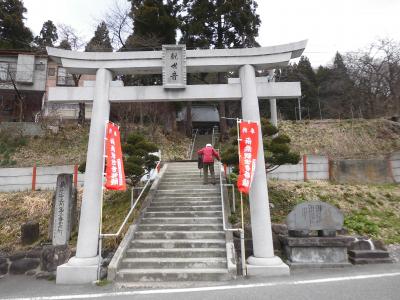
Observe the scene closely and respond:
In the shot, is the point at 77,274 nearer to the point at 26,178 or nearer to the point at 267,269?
the point at 267,269

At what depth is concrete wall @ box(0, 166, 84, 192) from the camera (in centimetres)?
1402

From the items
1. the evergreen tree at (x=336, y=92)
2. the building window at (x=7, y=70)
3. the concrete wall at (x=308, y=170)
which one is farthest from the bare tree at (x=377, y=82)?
the building window at (x=7, y=70)

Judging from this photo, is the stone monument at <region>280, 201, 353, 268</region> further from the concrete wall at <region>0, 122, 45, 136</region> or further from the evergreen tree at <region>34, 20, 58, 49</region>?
the evergreen tree at <region>34, 20, 58, 49</region>

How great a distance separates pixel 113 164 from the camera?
7.39 meters

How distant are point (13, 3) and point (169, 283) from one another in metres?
34.6

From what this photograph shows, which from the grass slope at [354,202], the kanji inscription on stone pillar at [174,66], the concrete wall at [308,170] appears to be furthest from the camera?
the concrete wall at [308,170]

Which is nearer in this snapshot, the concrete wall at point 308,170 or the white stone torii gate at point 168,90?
the white stone torii gate at point 168,90

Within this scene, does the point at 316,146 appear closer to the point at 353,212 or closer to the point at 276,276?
the point at 353,212

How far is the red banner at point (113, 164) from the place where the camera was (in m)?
7.27

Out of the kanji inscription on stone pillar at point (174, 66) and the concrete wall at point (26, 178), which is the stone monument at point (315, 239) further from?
the concrete wall at point (26, 178)

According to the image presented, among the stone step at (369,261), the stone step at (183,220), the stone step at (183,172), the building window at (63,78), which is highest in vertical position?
the building window at (63,78)

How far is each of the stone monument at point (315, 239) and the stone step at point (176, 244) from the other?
1854 mm

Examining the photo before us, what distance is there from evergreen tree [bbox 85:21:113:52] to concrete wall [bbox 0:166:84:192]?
40.4 ft

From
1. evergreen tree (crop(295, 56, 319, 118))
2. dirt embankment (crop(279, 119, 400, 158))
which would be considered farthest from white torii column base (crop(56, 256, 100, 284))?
evergreen tree (crop(295, 56, 319, 118))
